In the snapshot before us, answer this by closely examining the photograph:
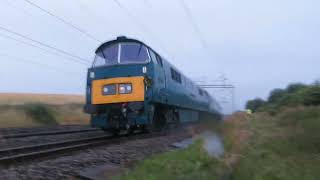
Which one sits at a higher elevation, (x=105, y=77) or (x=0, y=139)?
(x=105, y=77)

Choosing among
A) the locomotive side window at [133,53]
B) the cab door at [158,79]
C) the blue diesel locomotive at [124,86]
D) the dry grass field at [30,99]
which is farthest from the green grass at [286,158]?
the dry grass field at [30,99]

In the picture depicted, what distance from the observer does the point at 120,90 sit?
18.1m

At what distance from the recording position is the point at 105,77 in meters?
18.4

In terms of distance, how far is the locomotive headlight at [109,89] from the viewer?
59.6 ft

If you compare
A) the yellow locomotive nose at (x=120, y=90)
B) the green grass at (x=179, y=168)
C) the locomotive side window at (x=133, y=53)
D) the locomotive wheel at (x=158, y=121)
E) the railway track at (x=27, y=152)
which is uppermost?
the locomotive side window at (x=133, y=53)

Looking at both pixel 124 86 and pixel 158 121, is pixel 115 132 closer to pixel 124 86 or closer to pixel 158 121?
pixel 158 121

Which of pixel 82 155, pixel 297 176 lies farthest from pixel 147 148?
pixel 297 176

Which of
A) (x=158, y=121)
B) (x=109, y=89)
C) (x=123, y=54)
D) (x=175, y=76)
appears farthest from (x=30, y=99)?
(x=109, y=89)

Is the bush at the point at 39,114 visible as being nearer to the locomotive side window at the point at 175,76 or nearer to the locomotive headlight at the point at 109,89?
the locomotive side window at the point at 175,76

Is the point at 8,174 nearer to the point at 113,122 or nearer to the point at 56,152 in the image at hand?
the point at 56,152

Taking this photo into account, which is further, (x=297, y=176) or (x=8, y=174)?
(x=8, y=174)

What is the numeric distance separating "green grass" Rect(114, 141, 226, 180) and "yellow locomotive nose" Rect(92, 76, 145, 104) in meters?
6.88

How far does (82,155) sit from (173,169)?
313cm

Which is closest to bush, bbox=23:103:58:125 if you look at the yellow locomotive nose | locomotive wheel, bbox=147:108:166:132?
locomotive wheel, bbox=147:108:166:132
